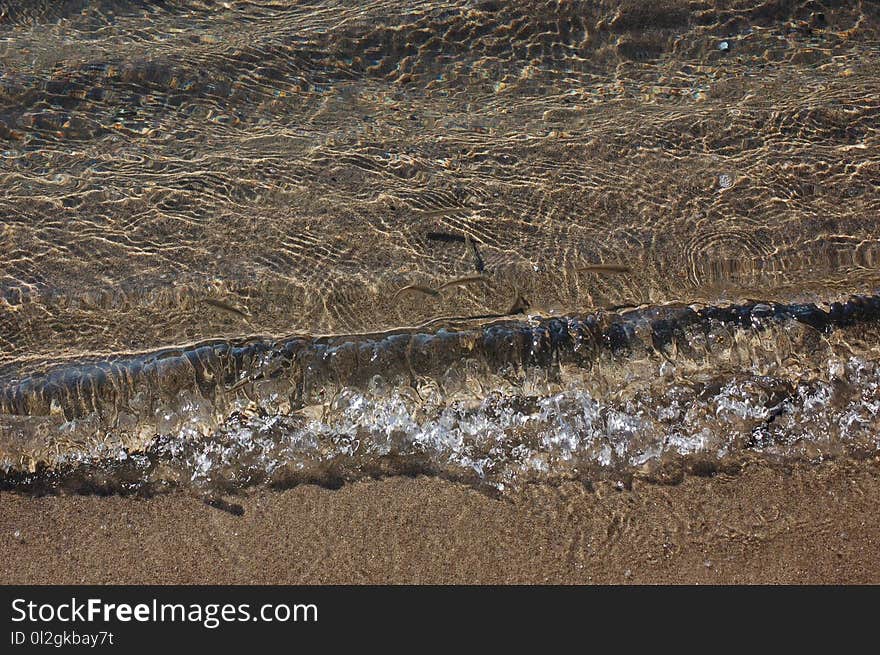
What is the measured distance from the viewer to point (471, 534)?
109 inches

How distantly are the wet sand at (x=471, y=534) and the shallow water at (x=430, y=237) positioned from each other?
0.13m

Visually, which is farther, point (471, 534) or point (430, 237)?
point (430, 237)

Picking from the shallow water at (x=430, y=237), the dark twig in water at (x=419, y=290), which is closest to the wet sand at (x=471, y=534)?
the shallow water at (x=430, y=237)

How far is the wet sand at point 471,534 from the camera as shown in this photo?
2.69 meters

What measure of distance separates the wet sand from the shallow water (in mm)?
130

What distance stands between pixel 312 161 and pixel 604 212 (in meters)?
1.77

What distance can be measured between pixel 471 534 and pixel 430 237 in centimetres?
175

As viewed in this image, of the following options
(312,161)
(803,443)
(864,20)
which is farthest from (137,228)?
(864,20)

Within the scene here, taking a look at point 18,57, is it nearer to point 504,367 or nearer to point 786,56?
point 504,367

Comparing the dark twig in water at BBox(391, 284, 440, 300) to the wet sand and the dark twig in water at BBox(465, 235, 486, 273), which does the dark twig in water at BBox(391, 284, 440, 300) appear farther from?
the wet sand

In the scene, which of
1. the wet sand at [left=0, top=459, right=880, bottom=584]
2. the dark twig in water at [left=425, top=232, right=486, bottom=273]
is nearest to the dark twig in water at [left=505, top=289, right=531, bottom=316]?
the dark twig in water at [left=425, top=232, right=486, bottom=273]

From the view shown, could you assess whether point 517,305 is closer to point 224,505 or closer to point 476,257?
point 476,257

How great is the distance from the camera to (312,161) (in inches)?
165

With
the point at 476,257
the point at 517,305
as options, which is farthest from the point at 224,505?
the point at 476,257
